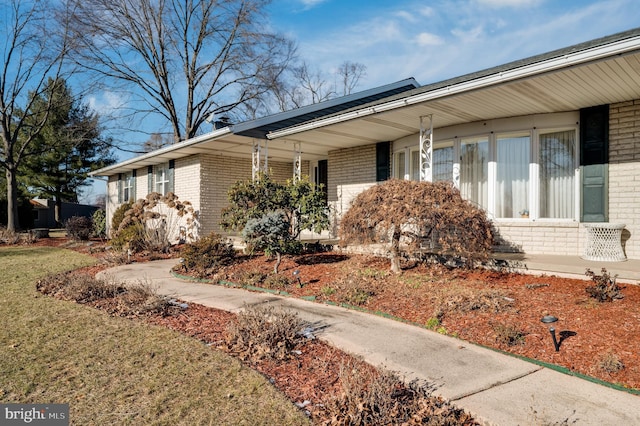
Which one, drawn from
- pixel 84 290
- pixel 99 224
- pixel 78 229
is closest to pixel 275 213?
pixel 84 290

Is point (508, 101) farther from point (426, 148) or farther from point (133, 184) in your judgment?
point (133, 184)

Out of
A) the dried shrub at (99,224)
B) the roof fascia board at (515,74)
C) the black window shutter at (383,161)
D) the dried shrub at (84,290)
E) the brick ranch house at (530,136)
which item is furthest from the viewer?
the dried shrub at (99,224)

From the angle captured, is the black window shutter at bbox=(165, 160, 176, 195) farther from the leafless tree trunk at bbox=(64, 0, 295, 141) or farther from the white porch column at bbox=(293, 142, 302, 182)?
the leafless tree trunk at bbox=(64, 0, 295, 141)

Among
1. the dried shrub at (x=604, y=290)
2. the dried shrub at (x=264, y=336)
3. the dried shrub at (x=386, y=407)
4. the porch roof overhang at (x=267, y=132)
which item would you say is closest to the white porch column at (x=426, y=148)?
the dried shrub at (x=604, y=290)

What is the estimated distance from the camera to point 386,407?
8.59ft

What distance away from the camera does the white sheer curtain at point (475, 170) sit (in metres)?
8.76

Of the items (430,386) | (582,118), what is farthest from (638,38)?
(430,386)

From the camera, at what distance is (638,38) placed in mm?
4574

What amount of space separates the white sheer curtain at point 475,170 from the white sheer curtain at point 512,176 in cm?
26

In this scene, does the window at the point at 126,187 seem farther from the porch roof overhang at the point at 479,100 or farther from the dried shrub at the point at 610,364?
the dried shrub at the point at 610,364

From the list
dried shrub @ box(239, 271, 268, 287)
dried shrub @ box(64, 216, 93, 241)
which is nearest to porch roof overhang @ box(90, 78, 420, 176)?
dried shrub @ box(239, 271, 268, 287)

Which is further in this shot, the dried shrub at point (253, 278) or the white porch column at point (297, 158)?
the white porch column at point (297, 158)

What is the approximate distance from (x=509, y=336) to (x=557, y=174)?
5.28 meters

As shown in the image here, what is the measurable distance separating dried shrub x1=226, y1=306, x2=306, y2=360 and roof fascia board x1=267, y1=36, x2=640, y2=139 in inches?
184
